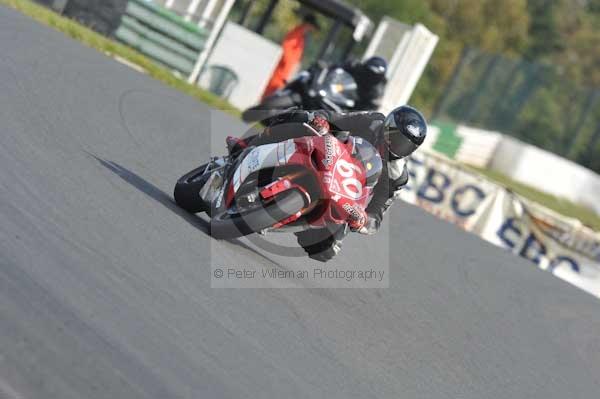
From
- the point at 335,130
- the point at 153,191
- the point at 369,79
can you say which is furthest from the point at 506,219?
the point at 153,191

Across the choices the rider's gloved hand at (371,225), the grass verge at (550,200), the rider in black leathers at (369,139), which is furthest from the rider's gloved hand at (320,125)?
the grass verge at (550,200)

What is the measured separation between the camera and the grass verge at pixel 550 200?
28909mm

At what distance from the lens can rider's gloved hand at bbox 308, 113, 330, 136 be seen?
7.92 m

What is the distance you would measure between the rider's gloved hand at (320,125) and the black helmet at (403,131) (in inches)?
18.6

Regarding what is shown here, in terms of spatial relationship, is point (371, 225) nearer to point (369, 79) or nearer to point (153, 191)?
point (153, 191)

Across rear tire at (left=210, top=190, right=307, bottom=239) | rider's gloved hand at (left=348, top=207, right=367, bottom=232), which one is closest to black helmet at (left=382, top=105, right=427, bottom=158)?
rider's gloved hand at (left=348, top=207, right=367, bottom=232)

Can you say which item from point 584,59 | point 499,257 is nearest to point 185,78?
point 499,257

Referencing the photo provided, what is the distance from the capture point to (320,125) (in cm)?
793

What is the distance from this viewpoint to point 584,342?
10.8 meters

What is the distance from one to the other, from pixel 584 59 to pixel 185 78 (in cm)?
5994

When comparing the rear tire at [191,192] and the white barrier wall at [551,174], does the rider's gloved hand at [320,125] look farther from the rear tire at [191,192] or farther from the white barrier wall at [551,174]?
the white barrier wall at [551,174]

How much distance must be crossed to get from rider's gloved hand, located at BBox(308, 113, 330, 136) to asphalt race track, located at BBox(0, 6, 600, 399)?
0.95m

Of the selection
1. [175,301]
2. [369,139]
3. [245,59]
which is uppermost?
[369,139]

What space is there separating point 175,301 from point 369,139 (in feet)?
9.44
